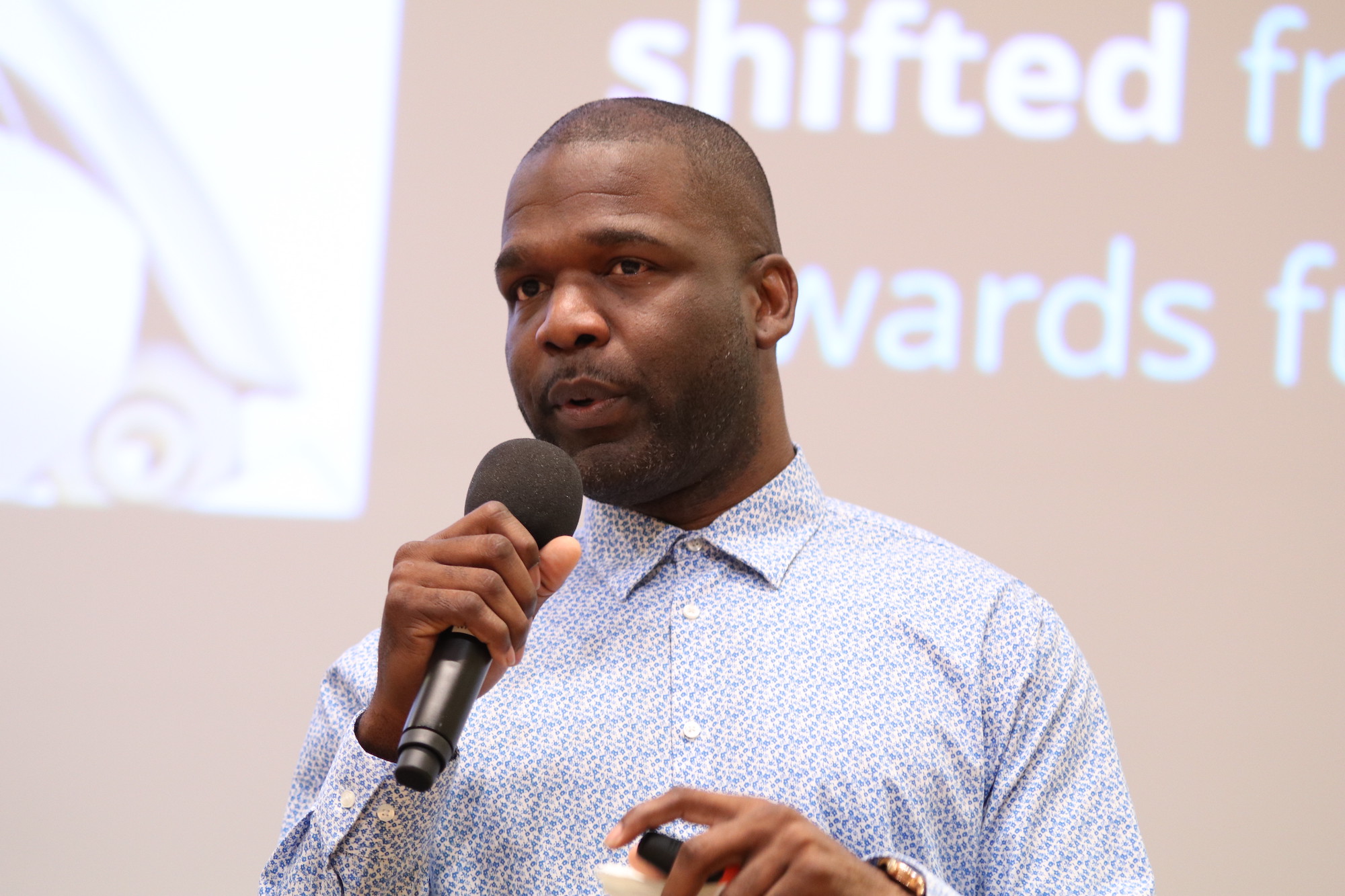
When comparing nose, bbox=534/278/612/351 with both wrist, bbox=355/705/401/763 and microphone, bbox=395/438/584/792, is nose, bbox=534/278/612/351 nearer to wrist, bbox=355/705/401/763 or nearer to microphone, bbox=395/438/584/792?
microphone, bbox=395/438/584/792

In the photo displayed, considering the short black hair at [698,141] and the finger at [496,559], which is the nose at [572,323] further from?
the finger at [496,559]

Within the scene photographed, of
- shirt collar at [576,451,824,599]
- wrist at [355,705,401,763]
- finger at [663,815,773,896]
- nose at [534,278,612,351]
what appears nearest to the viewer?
finger at [663,815,773,896]

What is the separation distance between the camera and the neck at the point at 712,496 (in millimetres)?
1823

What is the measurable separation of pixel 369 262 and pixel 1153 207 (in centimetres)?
167

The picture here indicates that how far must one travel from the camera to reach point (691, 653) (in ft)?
5.39

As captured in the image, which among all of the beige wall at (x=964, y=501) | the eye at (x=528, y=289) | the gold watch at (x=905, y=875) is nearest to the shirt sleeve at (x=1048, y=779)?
the gold watch at (x=905, y=875)

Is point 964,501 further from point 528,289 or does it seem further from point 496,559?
point 496,559

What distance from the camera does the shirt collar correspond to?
1.76 m

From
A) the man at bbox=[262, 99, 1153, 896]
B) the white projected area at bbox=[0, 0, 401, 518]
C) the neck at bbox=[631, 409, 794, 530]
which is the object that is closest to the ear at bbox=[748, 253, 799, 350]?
the man at bbox=[262, 99, 1153, 896]

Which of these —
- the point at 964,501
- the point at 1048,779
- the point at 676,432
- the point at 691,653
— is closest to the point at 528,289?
the point at 676,432

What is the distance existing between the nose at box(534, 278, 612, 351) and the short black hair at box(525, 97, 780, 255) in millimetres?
255

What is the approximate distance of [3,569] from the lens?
2.78 meters

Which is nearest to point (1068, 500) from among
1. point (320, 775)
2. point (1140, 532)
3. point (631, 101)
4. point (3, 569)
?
point (1140, 532)

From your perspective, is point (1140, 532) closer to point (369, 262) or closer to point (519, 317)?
point (519, 317)
